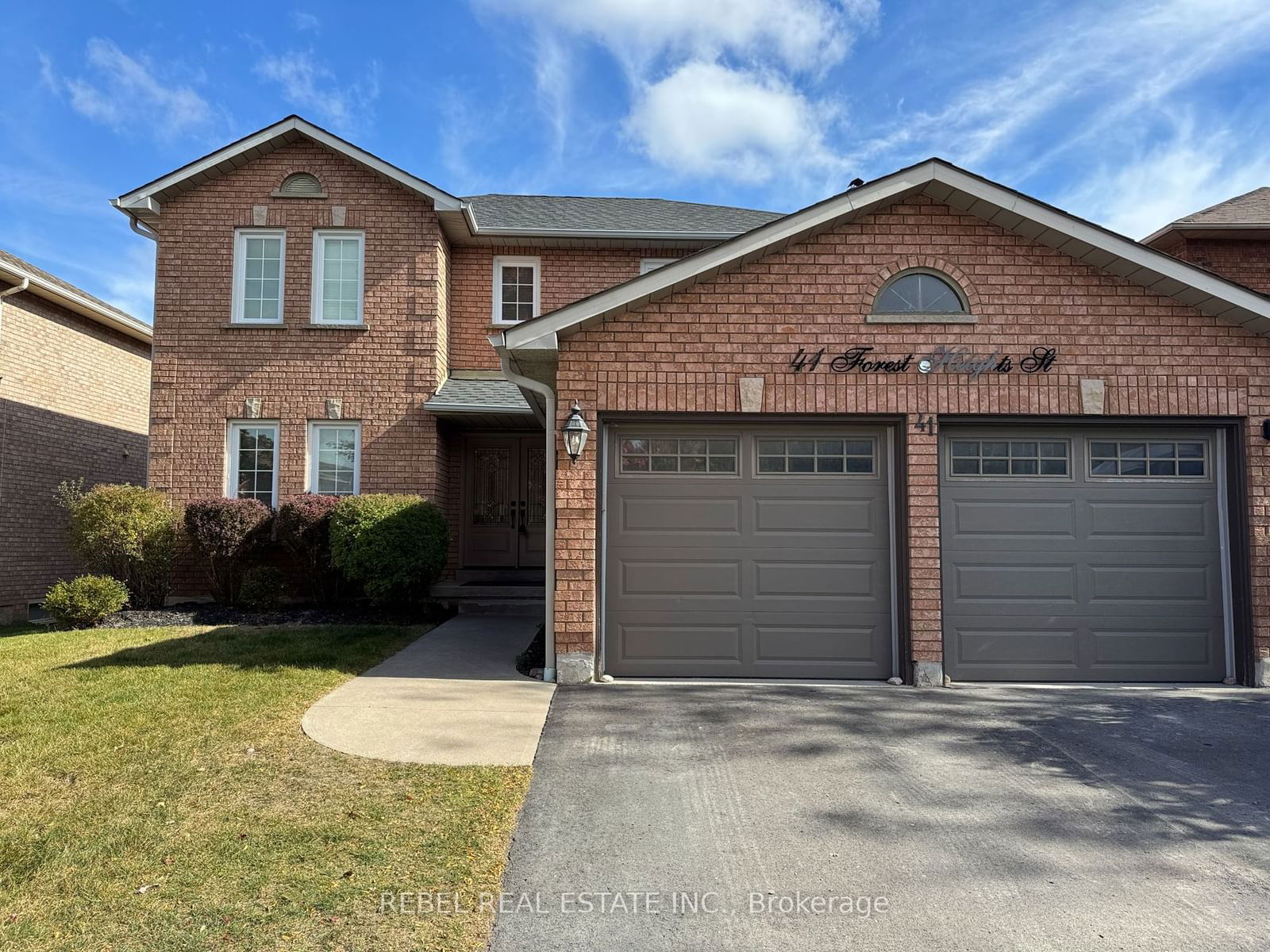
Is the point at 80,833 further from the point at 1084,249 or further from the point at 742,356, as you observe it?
the point at 1084,249

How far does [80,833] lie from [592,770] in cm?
263

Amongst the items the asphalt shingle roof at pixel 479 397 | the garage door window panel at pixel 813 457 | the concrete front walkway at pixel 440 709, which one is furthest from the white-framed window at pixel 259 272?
the garage door window panel at pixel 813 457

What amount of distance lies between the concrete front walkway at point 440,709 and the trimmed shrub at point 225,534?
148 inches

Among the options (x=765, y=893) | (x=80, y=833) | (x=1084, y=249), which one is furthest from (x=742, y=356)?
(x=80, y=833)

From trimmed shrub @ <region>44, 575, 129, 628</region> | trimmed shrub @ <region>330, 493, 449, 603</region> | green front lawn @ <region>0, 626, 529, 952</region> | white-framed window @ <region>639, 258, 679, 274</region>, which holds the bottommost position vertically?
green front lawn @ <region>0, 626, 529, 952</region>

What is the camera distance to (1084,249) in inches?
286

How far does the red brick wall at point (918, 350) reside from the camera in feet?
23.8

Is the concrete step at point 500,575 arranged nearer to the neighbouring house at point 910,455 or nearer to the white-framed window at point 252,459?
the white-framed window at point 252,459

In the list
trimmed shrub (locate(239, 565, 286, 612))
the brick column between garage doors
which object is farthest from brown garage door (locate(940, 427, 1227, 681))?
trimmed shrub (locate(239, 565, 286, 612))

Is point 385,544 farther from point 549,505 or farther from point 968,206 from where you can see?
point 968,206

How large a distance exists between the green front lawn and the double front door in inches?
251

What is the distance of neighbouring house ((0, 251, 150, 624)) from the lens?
41.4 ft

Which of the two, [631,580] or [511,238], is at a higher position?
[511,238]

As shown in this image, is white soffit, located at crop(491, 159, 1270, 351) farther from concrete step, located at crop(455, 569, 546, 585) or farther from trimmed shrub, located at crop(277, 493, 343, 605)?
concrete step, located at crop(455, 569, 546, 585)
